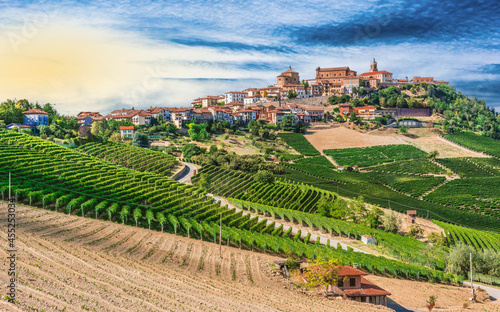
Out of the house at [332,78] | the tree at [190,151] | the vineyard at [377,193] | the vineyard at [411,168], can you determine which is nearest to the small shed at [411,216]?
the vineyard at [377,193]

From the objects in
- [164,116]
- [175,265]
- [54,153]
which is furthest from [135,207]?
[164,116]

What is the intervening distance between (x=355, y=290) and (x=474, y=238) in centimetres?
2667

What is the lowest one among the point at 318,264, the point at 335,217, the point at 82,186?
the point at 335,217

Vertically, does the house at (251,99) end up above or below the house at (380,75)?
below

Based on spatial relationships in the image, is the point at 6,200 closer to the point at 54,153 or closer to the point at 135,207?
the point at 135,207

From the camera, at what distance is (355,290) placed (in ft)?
81.1

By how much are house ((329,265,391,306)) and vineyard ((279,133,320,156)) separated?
69.2 meters

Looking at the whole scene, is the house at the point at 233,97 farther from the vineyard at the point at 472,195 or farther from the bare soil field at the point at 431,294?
the bare soil field at the point at 431,294

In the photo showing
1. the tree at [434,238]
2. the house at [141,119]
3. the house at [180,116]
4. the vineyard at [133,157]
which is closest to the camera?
the tree at [434,238]

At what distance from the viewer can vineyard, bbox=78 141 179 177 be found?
59.7m

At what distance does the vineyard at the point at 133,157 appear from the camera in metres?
59.7

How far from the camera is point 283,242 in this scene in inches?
1319

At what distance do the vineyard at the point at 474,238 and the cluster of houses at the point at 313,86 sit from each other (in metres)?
94.9

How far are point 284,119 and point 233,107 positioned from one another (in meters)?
22.9
